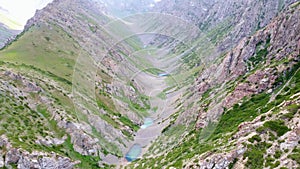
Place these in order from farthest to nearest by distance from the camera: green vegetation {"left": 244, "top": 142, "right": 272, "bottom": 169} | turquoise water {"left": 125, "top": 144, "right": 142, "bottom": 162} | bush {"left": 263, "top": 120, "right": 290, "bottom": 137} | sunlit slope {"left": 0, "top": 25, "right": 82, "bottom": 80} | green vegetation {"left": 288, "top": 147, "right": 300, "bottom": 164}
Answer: sunlit slope {"left": 0, "top": 25, "right": 82, "bottom": 80}, turquoise water {"left": 125, "top": 144, "right": 142, "bottom": 162}, bush {"left": 263, "top": 120, "right": 290, "bottom": 137}, green vegetation {"left": 244, "top": 142, "right": 272, "bottom": 169}, green vegetation {"left": 288, "top": 147, "right": 300, "bottom": 164}

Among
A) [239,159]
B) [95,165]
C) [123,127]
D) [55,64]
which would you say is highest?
[55,64]

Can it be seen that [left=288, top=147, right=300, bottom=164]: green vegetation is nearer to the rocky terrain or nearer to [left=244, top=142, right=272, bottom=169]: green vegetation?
the rocky terrain

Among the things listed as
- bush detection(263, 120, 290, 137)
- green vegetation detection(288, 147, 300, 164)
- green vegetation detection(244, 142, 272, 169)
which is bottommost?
green vegetation detection(288, 147, 300, 164)

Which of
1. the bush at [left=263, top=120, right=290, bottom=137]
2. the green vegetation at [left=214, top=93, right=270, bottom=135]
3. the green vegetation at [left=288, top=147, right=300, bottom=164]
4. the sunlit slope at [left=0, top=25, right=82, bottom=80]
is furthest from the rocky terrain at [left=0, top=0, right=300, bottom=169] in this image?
the sunlit slope at [left=0, top=25, right=82, bottom=80]

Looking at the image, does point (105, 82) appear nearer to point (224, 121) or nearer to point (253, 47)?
point (253, 47)

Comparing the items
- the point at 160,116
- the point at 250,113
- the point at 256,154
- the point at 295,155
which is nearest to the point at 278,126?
the point at 256,154

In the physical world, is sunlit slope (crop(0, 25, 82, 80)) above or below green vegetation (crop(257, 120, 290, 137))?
above

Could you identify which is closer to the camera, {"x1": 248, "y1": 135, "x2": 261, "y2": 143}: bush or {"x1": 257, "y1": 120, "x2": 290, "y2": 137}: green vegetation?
{"x1": 257, "y1": 120, "x2": 290, "y2": 137}: green vegetation

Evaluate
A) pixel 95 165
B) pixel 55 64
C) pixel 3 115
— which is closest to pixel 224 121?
pixel 95 165
